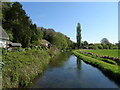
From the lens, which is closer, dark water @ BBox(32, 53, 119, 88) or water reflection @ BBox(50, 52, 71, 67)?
dark water @ BBox(32, 53, 119, 88)

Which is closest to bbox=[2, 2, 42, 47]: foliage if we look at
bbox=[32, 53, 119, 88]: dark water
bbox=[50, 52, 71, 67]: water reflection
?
bbox=[50, 52, 71, 67]: water reflection

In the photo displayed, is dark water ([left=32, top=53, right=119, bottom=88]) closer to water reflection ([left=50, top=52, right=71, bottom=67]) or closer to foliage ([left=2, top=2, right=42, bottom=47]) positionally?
water reflection ([left=50, top=52, right=71, bottom=67])

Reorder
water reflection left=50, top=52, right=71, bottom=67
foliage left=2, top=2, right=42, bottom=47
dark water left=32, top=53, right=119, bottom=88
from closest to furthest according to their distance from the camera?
dark water left=32, top=53, right=119, bottom=88 < water reflection left=50, top=52, right=71, bottom=67 < foliage left=2, top=2, right=42, bottom=47

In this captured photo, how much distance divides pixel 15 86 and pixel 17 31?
27.6 m

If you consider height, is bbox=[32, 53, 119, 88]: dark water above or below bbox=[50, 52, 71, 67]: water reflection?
below

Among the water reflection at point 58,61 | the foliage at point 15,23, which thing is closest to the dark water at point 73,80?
the water reflection at point 58,61

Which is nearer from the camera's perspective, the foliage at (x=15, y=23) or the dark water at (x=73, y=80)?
the dark water at (x=73, y=80)

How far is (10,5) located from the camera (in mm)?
32469

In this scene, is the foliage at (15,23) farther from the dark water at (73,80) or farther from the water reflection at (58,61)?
the dark water at (73,80)

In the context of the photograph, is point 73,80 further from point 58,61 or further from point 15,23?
point 15,23

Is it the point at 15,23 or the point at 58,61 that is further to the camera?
the point at 15,23

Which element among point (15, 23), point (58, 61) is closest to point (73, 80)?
point (58, 61)

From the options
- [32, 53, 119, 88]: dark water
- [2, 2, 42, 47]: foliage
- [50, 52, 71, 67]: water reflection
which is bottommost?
[32, 53, 119, 88]: dark water

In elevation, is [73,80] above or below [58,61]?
below
